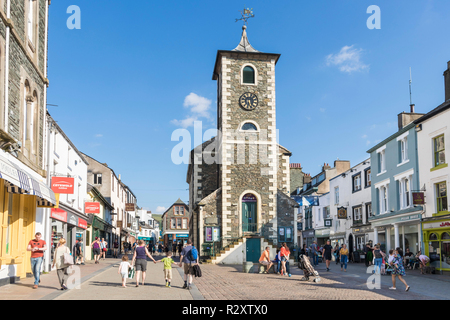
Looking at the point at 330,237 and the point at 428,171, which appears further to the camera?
the point at 330,237

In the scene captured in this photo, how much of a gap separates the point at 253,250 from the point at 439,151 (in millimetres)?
13242

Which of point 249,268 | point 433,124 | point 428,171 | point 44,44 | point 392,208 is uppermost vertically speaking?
point 44,44

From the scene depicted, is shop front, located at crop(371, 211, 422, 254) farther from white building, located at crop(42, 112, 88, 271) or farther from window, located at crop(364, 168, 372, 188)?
white building, located at crop(42, 112, 88, 271)

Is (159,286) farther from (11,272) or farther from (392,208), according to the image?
(392,208)

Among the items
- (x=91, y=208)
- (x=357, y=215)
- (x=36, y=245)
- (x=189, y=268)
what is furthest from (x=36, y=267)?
(x=357, y=215)

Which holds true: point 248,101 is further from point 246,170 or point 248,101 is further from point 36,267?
point 36,267

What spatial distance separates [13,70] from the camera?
47.5ft

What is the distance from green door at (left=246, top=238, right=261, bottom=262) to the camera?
30.5 metres

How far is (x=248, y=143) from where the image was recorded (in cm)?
3309

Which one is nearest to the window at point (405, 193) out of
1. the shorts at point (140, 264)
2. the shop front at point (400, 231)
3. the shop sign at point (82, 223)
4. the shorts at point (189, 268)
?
the shop front at point (400, 231)

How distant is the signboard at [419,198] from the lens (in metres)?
24.6

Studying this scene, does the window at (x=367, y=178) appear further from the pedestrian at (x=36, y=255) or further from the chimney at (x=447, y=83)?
the pedestrian at (x=36, y=255)
